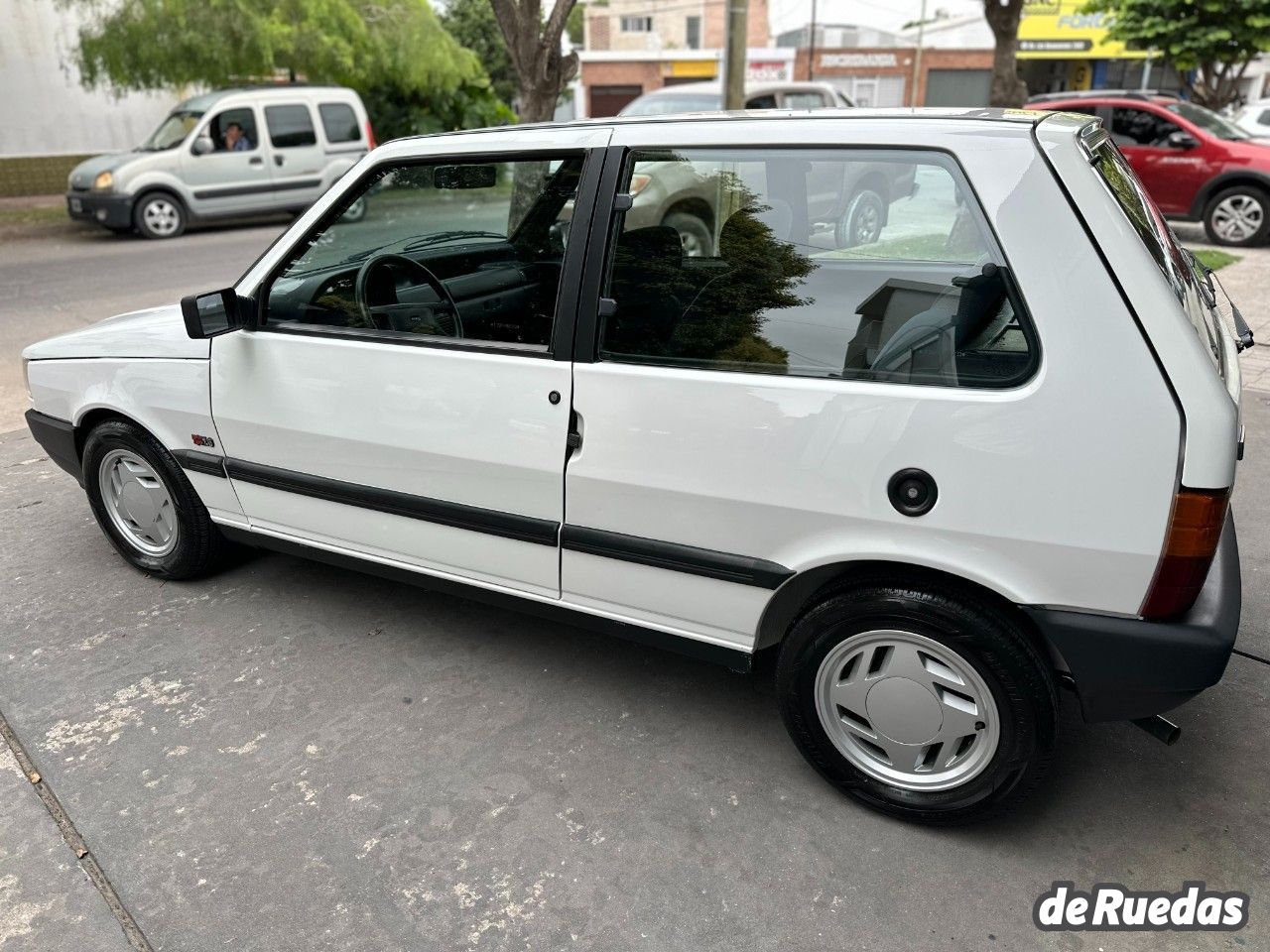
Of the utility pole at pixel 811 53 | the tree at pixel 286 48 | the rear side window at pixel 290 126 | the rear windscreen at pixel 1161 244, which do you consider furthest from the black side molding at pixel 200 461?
the utility pole at pixel 811 53

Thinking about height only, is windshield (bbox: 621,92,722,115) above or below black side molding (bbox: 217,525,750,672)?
above

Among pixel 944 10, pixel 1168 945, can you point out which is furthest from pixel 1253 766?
pixel 944 10

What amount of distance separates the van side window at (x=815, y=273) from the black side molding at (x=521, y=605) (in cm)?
78

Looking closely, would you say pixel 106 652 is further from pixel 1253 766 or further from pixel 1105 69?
pixel 1105 69

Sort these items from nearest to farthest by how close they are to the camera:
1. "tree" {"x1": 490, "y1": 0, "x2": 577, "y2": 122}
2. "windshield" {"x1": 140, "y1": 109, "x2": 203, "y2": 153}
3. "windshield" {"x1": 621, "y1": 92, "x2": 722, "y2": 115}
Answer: "tree" {"x1": 490, "y1": 0, "x2": 577, "y2": 122} → "windshield" {"x1": 621, "y1": 92, "x2": 722, "y2": 115} → "windshield" {"x1": 140, "y1": 109, "x2": 203, "y2": 153}

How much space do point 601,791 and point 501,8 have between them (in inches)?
254

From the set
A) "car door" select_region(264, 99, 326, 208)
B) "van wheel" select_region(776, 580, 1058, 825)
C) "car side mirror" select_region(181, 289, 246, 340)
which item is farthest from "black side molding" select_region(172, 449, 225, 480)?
"car door" select_region(264, 99, 326, 208)

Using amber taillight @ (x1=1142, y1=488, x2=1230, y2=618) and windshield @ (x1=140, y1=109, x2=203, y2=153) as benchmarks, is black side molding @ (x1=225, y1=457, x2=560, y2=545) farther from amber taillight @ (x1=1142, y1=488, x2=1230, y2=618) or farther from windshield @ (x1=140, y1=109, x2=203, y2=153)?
windshield @ (x1=140, y1=109, x2=203, y2=153)

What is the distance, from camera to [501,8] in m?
7.36

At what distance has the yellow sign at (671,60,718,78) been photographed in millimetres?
51594

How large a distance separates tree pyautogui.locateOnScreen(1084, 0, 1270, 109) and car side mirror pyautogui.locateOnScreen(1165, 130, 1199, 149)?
9469mm

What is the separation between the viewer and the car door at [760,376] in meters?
2.24

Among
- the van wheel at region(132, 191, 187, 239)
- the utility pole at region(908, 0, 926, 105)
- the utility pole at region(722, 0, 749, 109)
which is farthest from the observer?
the utility pole at region(908, 0, 926, 105)

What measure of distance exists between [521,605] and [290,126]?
13.6 m
